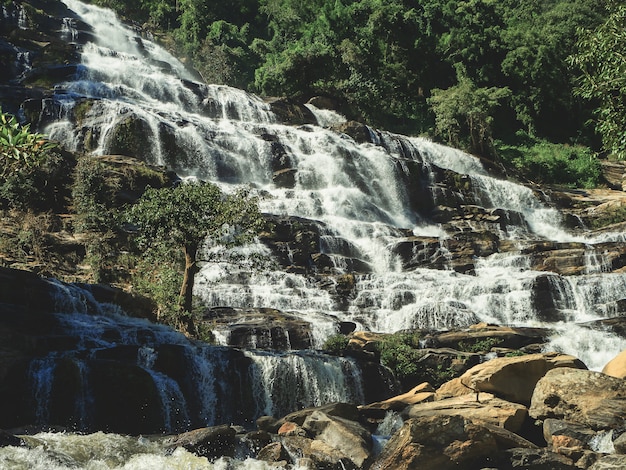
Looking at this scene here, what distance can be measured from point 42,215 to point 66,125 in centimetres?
1063

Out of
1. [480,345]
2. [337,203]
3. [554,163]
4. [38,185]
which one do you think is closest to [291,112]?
[337,203]

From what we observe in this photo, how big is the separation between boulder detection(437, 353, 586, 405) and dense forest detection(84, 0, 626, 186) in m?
33.1

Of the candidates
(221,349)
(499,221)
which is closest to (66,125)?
(221,349)

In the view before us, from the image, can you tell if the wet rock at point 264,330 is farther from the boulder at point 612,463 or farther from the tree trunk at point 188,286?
the boulder at point 612,463

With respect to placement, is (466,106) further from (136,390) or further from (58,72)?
(136,390)

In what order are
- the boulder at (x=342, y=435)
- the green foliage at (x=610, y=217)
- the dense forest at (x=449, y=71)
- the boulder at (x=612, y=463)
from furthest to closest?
the dense forest at (x=449, y=71) → the green foliage at (x=610, y=217) → the boulder at (x=342, y=435) → the boulder at (x=612, y=463)

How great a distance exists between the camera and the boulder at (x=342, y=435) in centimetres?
1066

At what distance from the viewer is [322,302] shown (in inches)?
916

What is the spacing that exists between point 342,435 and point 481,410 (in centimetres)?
295

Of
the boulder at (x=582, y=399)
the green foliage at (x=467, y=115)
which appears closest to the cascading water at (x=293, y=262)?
the green foliage at (x=467, y=115)

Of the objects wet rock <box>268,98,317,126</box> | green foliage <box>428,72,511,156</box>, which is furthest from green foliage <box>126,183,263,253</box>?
green foliage <box>428,72,511,156</box>

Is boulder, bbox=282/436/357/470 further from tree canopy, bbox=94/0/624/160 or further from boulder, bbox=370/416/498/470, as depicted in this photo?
tree canopy, bbox=94/0/624/160

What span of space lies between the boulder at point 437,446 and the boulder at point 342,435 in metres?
0.71

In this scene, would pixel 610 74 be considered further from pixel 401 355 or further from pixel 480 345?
pixel 401 355
